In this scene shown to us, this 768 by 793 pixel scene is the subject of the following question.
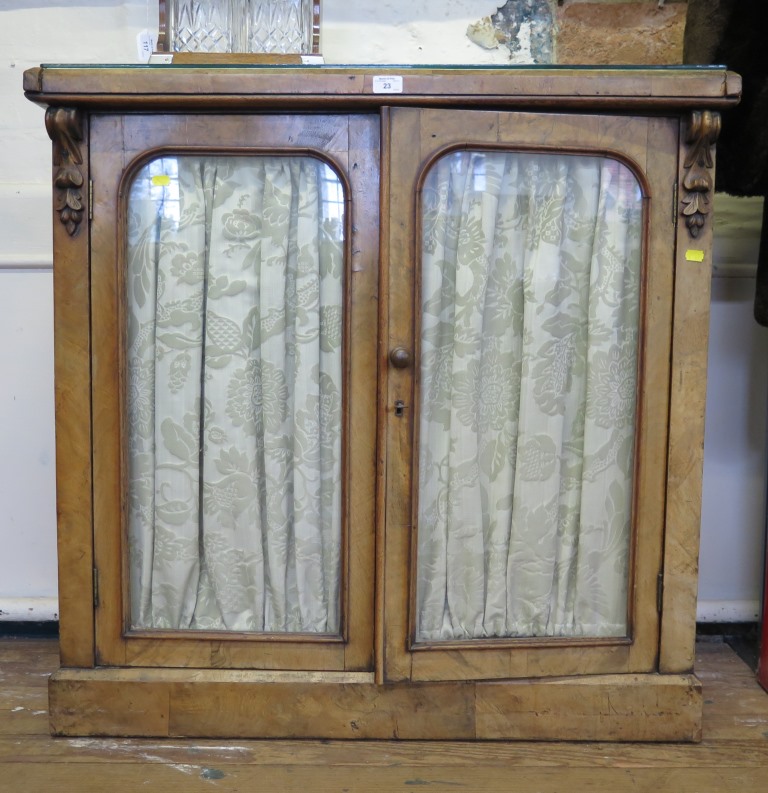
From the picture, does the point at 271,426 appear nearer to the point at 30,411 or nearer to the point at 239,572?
the point at 239,572

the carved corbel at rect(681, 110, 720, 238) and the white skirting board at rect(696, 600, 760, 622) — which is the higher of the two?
the carved corbel at rect(681, 110, 720, 238)

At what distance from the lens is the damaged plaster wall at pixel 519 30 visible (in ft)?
7.41

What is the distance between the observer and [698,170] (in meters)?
1.62

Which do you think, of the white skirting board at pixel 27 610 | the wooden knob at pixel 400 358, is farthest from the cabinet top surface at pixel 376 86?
the white skirting board at pixel 27 610

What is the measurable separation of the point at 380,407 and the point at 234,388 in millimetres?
329

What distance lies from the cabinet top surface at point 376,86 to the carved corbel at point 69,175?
0.06 m

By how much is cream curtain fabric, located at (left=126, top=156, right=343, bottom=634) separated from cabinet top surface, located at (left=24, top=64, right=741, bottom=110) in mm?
140

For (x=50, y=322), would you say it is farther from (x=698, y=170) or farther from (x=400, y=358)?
(x=698, y=170)

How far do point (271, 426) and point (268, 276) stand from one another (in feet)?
1.08

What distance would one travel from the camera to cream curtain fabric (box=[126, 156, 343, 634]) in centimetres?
167

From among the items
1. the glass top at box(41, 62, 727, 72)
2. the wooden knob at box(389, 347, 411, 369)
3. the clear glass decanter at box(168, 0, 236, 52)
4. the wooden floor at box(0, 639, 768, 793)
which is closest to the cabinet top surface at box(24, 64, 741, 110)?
the glass top at box(41, 62, 727, 72)

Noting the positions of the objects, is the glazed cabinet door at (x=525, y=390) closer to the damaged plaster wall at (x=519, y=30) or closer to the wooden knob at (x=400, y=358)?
the wooden knob at (x=400, y=358)

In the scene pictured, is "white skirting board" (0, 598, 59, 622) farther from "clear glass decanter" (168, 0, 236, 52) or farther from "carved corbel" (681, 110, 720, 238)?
"carved corbel" (681, 110, 720, 238)

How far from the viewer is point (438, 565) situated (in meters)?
1.72
